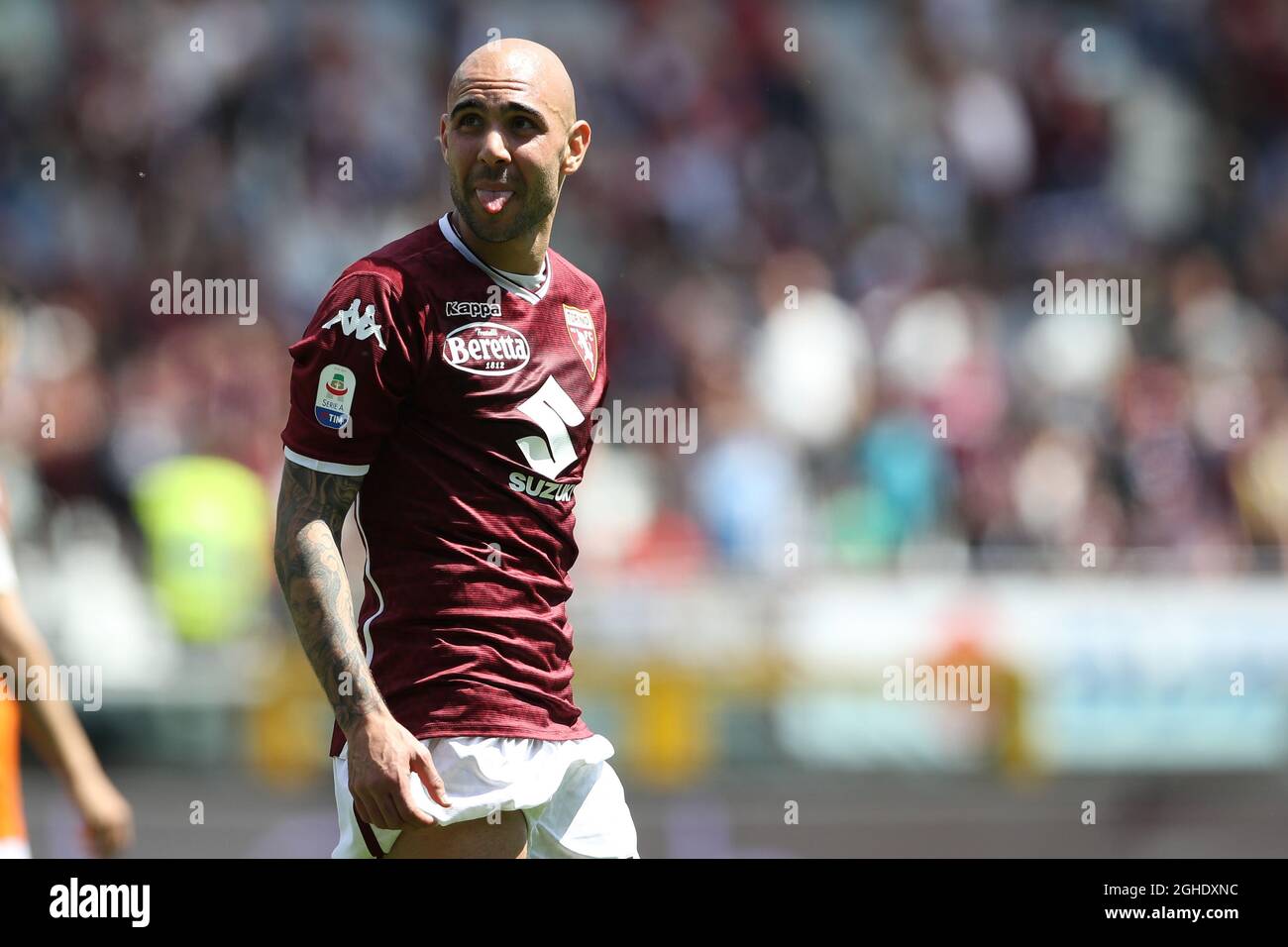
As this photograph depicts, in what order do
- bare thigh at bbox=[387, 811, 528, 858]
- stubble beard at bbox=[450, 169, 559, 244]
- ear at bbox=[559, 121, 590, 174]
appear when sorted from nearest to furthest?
bare thigh at bbox=[387, 811, 528, 858] → stubble beard at bbox=[450, 169, 559, 244] → ear at bbox=[559, 121, 590, 174]

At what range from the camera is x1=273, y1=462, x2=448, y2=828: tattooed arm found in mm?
3701

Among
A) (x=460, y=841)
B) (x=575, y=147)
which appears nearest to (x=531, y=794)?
(x=460, y=841)

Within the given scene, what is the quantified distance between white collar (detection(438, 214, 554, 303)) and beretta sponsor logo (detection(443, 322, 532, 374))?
11 cm

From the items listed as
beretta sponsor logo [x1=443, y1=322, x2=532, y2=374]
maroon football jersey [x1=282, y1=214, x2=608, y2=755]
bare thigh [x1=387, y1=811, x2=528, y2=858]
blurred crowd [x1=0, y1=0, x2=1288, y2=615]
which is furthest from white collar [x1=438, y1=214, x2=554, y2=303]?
blurred crowd [x1=0, y1=0, x2=1288, y2=615]

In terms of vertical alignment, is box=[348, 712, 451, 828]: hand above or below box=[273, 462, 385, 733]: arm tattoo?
below

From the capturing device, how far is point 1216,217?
570 inches

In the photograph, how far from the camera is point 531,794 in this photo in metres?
4.02

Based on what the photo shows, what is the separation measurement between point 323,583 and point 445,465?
387 millimetres

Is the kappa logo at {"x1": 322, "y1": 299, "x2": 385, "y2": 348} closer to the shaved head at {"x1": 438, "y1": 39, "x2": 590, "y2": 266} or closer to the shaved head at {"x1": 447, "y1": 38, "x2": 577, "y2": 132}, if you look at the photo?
the shaved head at {"x1": 438, "y1": 39, "x2": 590, "y2": 266}

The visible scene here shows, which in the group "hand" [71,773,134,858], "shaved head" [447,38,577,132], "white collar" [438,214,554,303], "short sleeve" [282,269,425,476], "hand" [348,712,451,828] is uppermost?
"shaved head" [447,38,577,132]

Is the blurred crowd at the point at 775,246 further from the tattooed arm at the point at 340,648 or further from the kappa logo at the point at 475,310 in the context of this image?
the tattooed arm at the point at 340,648

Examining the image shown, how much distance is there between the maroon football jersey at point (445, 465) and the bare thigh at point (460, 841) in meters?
0.20
